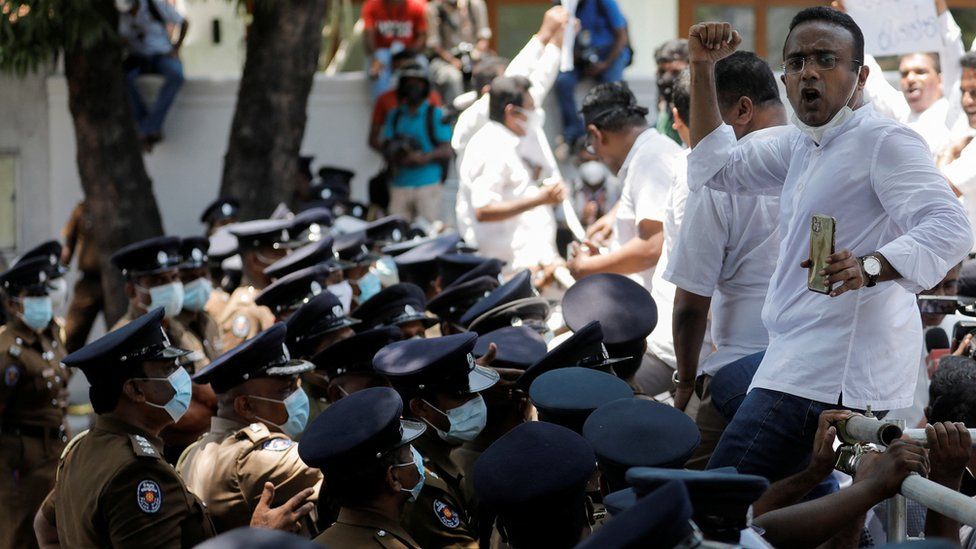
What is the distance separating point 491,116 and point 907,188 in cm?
545

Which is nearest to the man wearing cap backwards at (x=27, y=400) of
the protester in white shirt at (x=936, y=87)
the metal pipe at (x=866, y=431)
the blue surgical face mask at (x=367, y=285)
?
the blue surgical face mask at (x=367, y=285)

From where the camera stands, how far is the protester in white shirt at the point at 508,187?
346 inches

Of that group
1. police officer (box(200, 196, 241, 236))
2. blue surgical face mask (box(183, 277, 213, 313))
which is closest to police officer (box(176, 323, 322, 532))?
blue surgical face mask (box(183, 277, 213, 313))

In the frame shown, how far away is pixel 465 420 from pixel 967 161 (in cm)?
279

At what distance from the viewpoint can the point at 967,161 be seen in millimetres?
6348

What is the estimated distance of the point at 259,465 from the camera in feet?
16.3

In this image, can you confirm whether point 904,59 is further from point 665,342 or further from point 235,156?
point 235,156

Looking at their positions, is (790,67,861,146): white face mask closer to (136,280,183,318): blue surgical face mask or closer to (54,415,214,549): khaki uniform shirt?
(54,415,214,549): khaki uniform shirt

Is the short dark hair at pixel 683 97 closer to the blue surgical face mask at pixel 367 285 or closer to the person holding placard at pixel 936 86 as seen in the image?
the person holding placard at pixel 936 86

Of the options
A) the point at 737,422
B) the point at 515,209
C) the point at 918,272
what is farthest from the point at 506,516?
the point at 515,209

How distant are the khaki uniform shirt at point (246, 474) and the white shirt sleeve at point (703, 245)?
148 centimetres

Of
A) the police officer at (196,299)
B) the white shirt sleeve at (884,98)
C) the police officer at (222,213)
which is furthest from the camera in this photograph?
the police officer at (222,213)

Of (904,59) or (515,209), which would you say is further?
(515,209)

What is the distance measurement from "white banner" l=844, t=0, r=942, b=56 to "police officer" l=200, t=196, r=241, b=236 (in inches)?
251
